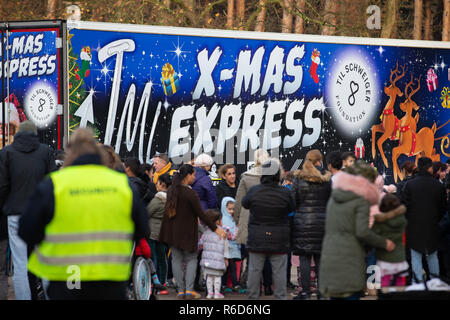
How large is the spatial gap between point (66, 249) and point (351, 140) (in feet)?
29.2

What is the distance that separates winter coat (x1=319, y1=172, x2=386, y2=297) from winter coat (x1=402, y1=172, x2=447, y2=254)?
3.25m

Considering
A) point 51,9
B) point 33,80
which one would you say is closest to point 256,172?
point 33,80

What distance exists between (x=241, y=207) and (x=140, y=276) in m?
2.20

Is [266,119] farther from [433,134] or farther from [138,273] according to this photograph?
[138,273]

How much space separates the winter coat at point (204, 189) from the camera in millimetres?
12352

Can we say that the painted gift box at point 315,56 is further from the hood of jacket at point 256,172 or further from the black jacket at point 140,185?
the black jacket at point 140,185

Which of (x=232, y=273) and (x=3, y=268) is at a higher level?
(x=3, y=268)

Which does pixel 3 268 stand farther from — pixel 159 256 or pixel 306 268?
pixel 306 268

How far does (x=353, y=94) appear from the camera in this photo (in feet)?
47.2

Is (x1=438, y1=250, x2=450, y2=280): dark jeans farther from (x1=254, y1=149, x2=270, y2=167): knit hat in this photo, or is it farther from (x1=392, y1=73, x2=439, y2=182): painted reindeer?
(x1=254, y1=149, x2=270, y2=167): knit hat

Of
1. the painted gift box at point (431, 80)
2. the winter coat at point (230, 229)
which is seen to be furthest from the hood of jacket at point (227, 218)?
the painted gift box at point (431, 80)

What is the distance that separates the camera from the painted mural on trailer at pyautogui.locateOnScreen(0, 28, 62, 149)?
12.1m
